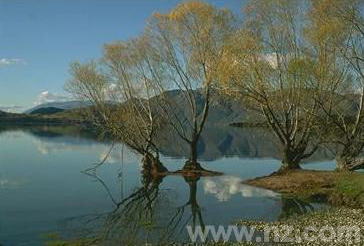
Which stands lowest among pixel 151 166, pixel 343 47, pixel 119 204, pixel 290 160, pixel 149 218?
pixel 149 218

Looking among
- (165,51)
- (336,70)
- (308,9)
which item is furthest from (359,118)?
(165,51)

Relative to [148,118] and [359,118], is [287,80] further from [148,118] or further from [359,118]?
[148,118]

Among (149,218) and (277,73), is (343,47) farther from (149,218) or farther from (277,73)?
(149,218)

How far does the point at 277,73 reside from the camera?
183ft

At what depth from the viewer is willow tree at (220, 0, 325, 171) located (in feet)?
178

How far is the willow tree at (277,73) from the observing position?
54406mm

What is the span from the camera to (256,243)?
26.5 meters

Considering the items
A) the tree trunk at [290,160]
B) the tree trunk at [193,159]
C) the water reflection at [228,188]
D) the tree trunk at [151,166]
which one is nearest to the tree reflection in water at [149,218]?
the water reflection at [228,188]

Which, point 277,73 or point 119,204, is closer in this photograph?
point 119,204

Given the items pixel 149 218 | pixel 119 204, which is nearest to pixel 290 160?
pixel 119 204

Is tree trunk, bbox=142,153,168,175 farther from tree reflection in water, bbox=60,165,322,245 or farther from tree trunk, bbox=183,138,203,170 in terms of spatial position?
tree reflection in water, bbox=60,165,322,245

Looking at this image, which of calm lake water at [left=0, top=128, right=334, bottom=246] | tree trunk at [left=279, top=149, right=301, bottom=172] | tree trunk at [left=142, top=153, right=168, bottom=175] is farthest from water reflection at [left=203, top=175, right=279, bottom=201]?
tree trunk at [left=142, top=153, right=168, bottom=175]

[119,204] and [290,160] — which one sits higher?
[290,160]

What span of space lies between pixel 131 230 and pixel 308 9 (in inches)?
1337
